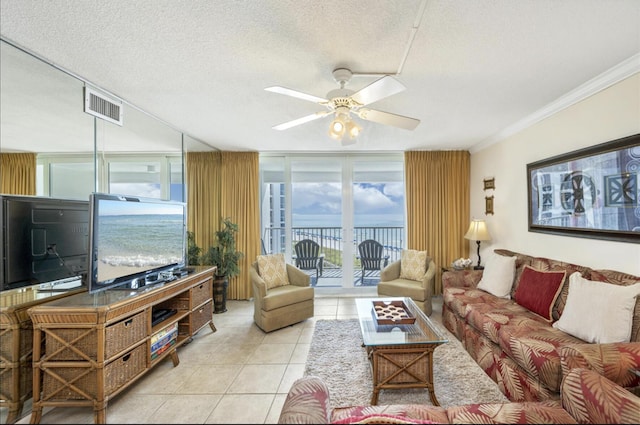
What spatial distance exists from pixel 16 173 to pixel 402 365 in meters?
2.49

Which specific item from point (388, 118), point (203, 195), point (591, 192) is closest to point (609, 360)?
point (591, 192)

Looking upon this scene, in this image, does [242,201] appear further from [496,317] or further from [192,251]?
[496,317]

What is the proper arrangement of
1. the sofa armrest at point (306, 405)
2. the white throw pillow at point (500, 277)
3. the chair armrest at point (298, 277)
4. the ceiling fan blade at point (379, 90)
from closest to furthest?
the sofa armrest at point (306, 405) < the ceiling fan blade at point (379, 90) < the white throw pillow at point (500, 277) < the chair armrest at point (298, 277)

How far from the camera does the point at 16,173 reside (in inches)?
48.7

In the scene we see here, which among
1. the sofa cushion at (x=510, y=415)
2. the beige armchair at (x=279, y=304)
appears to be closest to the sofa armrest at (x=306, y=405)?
the sofa cushion at (x=510, y=415)

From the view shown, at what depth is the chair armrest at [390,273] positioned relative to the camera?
3730 mm

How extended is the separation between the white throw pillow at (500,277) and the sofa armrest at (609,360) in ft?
4.69

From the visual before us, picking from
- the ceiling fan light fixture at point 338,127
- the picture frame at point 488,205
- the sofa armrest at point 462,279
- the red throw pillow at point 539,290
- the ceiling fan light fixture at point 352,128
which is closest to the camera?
the ceiling fan light fixture at point 338,127

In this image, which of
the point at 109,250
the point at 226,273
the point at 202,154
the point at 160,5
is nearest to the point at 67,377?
the point at 109,250

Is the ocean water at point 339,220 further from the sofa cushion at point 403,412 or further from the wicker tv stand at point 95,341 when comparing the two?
the sofa cushion at point 403,412

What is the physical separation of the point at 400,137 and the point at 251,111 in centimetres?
205

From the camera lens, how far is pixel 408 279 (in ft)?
12.5

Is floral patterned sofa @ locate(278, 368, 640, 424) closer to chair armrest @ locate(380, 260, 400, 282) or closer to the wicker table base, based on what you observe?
the wicker table base

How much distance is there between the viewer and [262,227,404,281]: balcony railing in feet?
15.0
